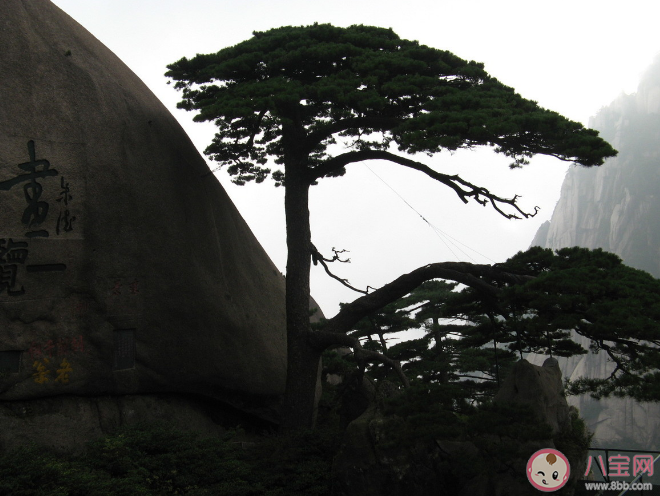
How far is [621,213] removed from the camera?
1897 inches

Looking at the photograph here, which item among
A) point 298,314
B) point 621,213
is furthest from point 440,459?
point 621,213

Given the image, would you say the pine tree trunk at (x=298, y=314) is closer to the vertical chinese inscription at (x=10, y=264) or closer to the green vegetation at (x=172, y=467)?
the green vegetation at (x=172, y=467)

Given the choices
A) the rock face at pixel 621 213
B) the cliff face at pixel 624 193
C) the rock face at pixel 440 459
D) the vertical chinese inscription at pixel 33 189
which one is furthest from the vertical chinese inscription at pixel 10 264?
the cliff face at pixel 624 193

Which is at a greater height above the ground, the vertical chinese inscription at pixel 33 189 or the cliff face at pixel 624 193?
the cliff face at pixel 624 193

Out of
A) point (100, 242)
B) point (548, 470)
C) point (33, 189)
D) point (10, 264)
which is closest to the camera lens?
point (548, 470)

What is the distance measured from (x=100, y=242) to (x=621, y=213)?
50.0 m

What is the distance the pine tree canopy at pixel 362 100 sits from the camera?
20.2 ft

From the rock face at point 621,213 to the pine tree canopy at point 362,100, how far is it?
34.2 m

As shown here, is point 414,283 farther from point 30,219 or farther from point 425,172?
point 30,219

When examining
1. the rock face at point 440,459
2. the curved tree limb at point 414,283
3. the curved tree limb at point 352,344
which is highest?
the curved tree limb at point 414,283

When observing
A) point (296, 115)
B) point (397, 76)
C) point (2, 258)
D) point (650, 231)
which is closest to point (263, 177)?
point (296, 115)

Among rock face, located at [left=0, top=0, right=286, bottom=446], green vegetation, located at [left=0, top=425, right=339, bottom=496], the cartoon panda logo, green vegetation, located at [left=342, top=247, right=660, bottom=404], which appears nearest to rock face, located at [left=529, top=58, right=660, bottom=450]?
green vegetation, located at [left=342, top=247, right=660, bottom=404]

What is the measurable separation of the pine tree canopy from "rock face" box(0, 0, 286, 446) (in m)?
1.12

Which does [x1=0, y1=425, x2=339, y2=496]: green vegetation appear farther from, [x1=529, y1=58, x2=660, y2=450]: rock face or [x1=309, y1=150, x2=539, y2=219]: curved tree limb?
[x1=529, y1=58, x2=660, y2=450]: rock face
